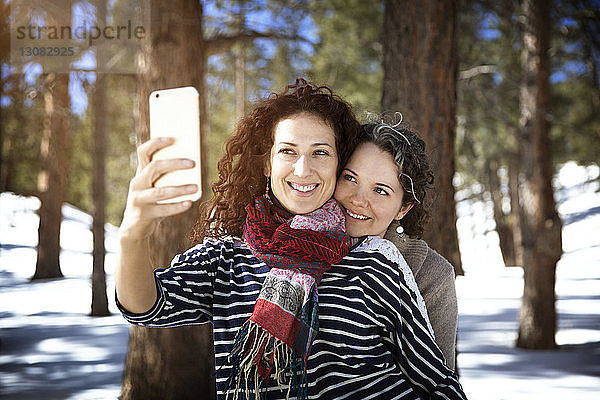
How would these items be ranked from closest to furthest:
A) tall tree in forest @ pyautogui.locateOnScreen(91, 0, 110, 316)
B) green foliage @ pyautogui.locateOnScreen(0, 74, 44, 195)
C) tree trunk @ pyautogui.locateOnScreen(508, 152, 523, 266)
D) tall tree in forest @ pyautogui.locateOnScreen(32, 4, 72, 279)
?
green foliage @ pyautogui.locateOnScreen(0, 74, 44, 195) → tall tree in forest @ pyautogui.locateOnScreen(91, 0, 110, 316) → tall tree in forest @ pyautogui.locateOnScreen(32, 4, 72, 279) → tree trunk @ pyautogui.locateOnScreen(508, 152, 523, 266)

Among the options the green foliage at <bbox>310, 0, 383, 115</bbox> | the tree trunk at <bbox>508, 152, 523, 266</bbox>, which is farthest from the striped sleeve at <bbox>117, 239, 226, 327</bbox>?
the tree trunk at <bbox>508, 152, 523, 266</bbox>

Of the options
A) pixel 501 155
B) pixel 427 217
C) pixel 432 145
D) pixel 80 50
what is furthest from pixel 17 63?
pixel 501 155

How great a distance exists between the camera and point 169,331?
453 centimetres

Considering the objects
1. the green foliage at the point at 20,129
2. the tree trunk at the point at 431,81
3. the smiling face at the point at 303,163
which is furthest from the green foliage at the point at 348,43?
the smiling face at the point at 303,163

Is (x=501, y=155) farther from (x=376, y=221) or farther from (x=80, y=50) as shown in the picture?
(x=376, y=221)

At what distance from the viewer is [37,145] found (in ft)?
40.3

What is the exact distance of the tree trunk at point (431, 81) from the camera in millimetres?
3795

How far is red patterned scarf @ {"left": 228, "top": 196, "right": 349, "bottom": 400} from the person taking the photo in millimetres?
1797

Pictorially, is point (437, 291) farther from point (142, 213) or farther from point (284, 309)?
point (142, 213)

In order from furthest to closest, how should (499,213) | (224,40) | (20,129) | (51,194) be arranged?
(499,213) < (51,194) < (20,129) < (224,40)

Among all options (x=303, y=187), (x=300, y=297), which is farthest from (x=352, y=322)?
(x=303, y=187)

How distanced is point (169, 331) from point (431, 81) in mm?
2532

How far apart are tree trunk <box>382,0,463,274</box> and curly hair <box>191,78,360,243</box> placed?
181cm

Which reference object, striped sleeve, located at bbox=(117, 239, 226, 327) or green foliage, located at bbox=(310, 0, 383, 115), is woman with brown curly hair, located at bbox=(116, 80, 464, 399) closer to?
striped sleeve, located at bbox=(117, 239, 226, 327)
